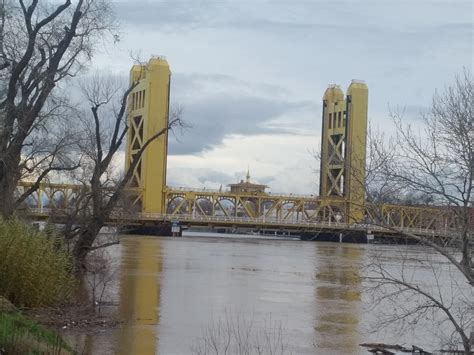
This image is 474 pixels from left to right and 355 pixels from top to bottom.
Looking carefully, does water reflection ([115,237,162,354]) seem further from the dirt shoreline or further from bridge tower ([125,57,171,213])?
bridge tower ([125,57,171,213])

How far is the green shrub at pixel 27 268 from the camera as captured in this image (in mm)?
15234

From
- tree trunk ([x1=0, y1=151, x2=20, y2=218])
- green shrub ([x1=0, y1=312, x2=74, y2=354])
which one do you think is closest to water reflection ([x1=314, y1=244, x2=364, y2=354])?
green shrub ([x1=0, y1=312, x2=74, y2=354])

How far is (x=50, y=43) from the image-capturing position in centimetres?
2500

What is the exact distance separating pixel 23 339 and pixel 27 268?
6.30m

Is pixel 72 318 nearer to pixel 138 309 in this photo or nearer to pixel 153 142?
pixel 138 309

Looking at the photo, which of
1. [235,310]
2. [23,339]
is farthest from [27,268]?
[235,310]

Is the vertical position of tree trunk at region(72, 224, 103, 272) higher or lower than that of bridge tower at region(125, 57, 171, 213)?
lower

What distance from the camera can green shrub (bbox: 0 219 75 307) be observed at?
15234 mm

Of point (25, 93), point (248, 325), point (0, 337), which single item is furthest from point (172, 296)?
point (0, 337)

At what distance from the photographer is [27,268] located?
15383 millimetres

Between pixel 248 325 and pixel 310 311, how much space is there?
4.20 m

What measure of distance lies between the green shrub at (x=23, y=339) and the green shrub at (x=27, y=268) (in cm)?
356

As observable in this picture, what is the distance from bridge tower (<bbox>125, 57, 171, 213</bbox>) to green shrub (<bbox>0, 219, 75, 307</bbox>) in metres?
80.4

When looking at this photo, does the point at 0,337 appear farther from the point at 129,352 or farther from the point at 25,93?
the point at 25,93
